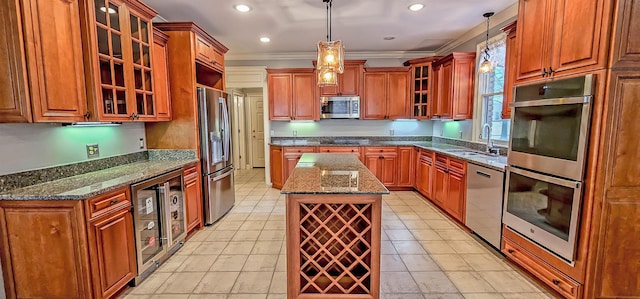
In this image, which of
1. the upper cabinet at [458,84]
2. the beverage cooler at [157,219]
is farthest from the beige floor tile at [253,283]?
the upper cabinet at [458,84]

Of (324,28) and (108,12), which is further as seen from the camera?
(324,28)

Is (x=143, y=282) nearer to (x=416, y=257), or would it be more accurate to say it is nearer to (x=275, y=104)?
(x=416, y=257)

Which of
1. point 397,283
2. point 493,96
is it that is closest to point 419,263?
point 397,283

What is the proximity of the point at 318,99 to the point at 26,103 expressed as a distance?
3.97 m

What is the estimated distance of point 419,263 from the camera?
103 inches

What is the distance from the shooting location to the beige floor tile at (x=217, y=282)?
2.22 m

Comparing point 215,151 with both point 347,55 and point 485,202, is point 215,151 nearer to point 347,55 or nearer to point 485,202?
point 485,202

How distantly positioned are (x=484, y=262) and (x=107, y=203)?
124 inches

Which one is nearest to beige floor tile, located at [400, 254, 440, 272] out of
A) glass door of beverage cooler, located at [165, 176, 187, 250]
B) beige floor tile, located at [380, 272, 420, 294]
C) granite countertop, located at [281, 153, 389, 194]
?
beige floor tile, located at [380, 272, 420, 294]

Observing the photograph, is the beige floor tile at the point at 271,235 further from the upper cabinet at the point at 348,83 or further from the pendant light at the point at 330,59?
the upper cabinet at the point at 348,83

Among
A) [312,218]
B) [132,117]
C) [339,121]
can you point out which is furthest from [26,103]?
[339,121]

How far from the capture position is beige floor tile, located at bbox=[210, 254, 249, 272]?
2543 mm

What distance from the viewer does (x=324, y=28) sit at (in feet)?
13.1

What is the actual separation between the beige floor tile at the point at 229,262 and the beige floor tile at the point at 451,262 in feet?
5.98
